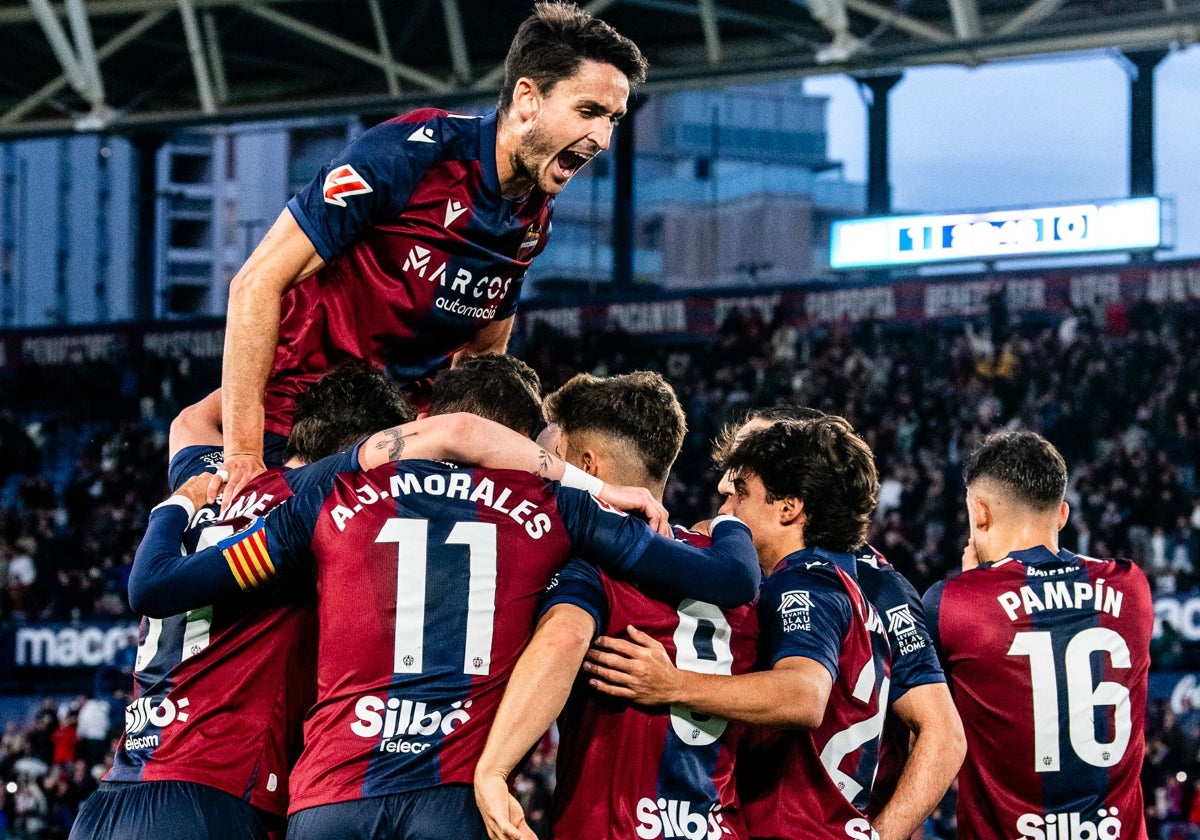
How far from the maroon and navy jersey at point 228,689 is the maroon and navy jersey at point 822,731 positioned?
127cm

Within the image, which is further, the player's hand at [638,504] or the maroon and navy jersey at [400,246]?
the maroon and navy jersey at [400,246]

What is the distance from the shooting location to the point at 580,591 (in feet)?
12.0

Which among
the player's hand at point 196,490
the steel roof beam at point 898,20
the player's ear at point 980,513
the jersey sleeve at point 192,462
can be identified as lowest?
the player's ear at point 980,513

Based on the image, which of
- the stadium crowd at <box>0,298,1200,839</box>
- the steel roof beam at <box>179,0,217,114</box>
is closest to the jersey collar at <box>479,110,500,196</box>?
the stadium crowd at <box>0,298,1200,839</box>

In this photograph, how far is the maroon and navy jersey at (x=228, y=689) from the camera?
387cm

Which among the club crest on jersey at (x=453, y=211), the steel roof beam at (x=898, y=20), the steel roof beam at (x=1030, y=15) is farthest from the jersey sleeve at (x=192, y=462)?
the steel roof beam at (x=898, y=20)

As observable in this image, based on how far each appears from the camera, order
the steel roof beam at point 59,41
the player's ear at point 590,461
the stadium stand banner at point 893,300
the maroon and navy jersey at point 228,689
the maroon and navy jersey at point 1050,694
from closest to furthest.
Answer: the maroon and navy jersey at point 228,689
the player's ear at point 590,461
the maroon and navy jersey at point 1050,694
the steel roof beam at point 59,41
the stadium stand banner at point 893,300

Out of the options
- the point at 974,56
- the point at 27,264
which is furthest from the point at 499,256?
the point at 27,264

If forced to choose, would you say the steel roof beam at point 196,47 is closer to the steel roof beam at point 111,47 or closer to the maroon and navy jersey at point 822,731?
the steel roof beam at point 111,47

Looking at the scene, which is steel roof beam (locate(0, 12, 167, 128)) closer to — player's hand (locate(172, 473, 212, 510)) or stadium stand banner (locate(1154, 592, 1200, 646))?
stadium stand banner (locate(1154, 592, 1200, 646))

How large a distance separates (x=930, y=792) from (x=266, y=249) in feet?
8.06

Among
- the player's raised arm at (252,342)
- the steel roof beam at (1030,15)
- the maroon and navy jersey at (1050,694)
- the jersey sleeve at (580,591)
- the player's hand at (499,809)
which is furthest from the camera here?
the steel roof beam at (1030,15)

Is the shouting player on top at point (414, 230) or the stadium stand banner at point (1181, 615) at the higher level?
the shouting player on top at point (414, 230)

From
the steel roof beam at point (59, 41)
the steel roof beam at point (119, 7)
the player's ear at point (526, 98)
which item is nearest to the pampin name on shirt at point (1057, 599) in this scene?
the player's ear at point (526, 98)
